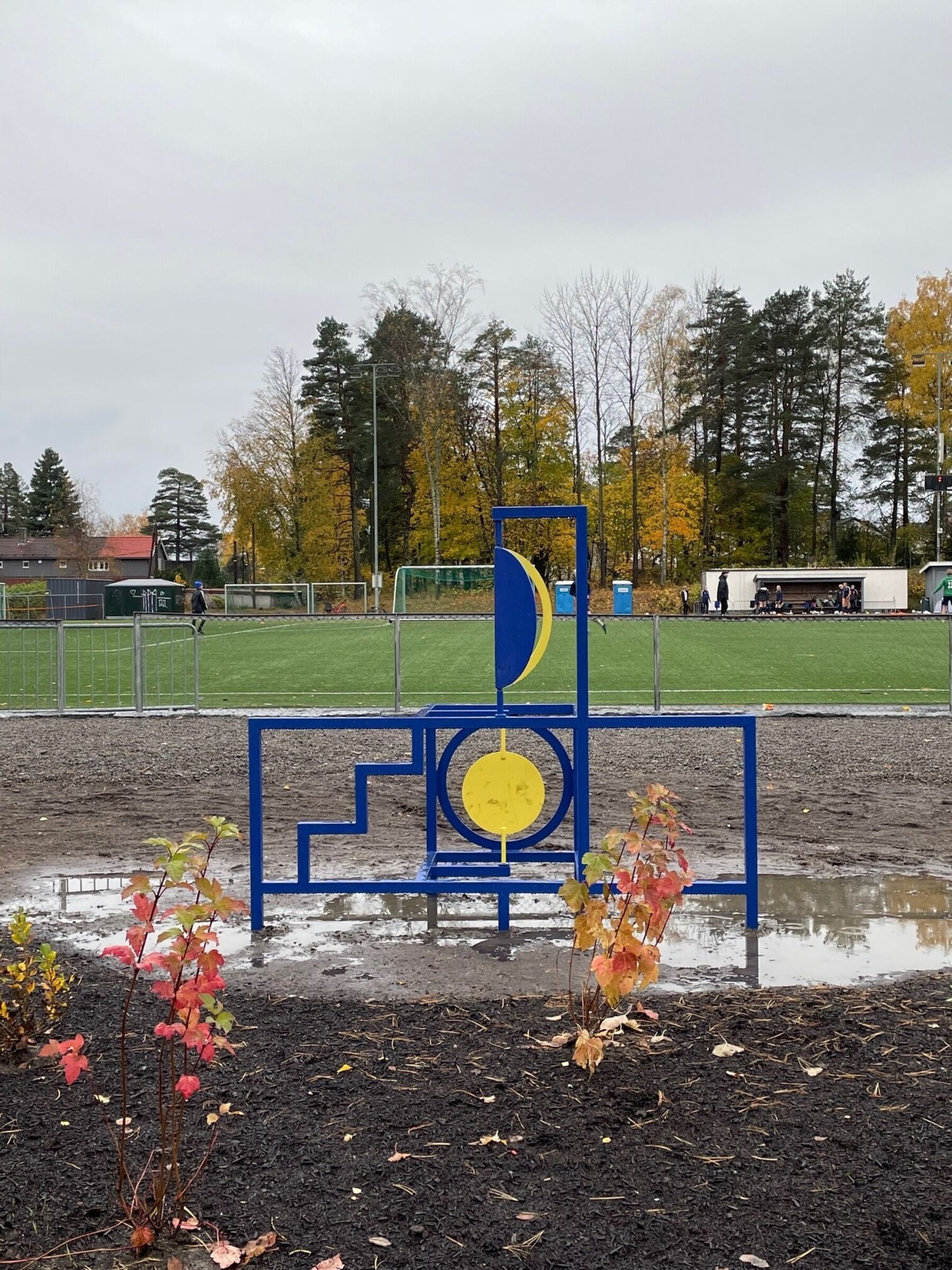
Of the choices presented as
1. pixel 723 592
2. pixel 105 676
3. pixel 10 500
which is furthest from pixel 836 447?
pixel 10 500

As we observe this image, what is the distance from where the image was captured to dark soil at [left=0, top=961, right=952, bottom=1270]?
110 inches

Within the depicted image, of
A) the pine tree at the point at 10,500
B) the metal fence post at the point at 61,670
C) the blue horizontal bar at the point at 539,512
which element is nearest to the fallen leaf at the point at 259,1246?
the blue horizontal bar at the point at 539,512

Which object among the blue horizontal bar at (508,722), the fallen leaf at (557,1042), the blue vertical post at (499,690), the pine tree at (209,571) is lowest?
the fallen leaf at (557,1042)

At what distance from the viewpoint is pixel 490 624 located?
32.6 m

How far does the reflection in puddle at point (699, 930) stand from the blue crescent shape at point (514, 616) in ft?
4.27

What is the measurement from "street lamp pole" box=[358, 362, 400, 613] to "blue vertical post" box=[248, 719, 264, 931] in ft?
95.7

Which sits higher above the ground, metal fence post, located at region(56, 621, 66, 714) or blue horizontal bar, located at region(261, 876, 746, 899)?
metal fence post, located at region(56, 621, 66, 714)

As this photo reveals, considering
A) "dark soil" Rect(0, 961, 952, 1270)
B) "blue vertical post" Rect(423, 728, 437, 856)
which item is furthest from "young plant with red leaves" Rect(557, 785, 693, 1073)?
"blue vertical post" Rect(423, 728, 437, 856)

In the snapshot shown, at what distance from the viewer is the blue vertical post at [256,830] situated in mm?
5613

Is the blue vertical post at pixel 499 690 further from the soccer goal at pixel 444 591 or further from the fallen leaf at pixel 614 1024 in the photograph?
the soccer goal at pixel 444 591

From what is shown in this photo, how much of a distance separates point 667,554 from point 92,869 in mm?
51946

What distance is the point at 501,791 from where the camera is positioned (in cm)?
581

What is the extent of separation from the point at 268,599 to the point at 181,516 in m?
60.3

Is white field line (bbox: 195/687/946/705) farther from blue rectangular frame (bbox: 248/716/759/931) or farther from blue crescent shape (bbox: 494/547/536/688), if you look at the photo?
blue crescent shape (bbox: 494/547/536/688)
